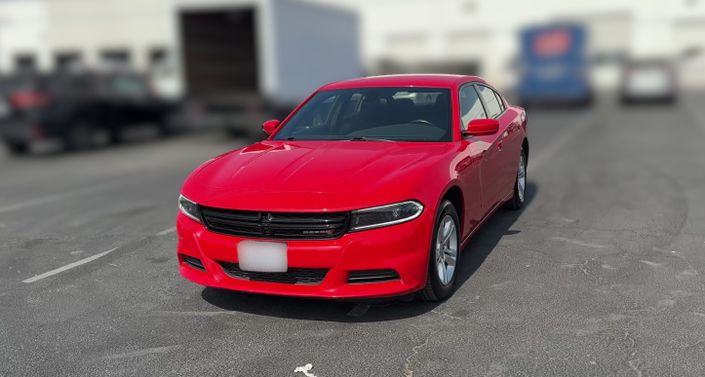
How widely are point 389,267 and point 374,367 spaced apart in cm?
63

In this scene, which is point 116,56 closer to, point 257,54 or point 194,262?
point 257,54

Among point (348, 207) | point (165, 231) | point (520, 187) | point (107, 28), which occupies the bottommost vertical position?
point (165, 231)

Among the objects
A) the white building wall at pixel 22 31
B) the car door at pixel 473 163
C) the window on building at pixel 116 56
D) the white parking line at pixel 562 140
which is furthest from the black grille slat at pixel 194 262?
the white building wall at pixel 22 31

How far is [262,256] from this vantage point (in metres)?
3.89

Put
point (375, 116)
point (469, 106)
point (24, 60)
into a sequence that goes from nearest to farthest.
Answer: point (375, 116) < point (469, 106) < point (24, 60)

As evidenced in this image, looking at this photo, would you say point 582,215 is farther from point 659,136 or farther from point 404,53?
point 404,53

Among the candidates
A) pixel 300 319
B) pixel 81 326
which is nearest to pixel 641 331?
pixel 300 319

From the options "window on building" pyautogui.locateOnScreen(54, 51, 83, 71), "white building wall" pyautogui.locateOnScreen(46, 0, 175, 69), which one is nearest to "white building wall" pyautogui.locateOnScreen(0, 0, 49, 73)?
"window on building" pyautogui.locateOnScreen(54, 51, 83, 71)

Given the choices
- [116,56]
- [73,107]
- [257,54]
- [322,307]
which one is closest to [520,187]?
[322,307]

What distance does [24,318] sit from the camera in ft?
14.0

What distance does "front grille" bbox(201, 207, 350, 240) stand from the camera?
3814 millimetres

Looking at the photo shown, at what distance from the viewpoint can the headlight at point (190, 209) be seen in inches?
165

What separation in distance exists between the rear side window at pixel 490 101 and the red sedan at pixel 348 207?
789mm

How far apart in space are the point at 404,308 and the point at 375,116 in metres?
1.72
